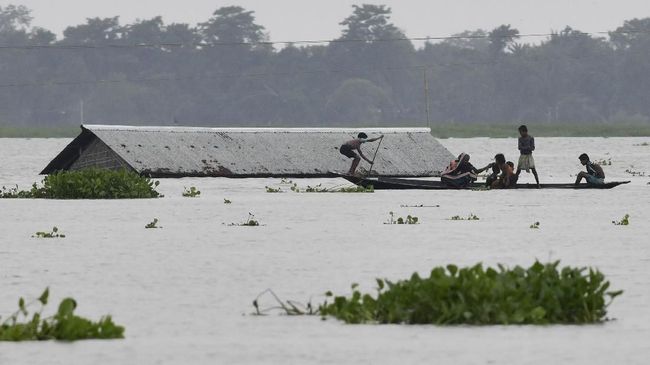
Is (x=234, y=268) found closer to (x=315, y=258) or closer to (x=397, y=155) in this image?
(x=315, y=258)

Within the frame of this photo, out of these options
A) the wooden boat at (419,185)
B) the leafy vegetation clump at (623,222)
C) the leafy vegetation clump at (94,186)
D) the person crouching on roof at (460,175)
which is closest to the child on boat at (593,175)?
A: the wooden boat at (419,185)

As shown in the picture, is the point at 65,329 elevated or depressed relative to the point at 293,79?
depressed

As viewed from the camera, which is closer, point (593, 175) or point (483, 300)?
point (483, 300)

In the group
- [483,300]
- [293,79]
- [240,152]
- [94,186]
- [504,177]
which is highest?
[293,79]

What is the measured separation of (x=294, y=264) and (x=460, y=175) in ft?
59.3

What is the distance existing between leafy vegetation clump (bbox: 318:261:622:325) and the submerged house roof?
2653 cm

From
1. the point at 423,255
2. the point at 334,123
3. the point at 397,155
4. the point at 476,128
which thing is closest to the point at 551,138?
the point at 476,128

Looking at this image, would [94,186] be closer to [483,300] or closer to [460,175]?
[460,175]

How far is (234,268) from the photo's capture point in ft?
47.3

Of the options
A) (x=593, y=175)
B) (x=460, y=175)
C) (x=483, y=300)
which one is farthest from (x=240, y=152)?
(x=483, y=300)

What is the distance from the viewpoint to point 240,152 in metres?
39.5

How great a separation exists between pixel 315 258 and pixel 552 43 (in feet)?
430

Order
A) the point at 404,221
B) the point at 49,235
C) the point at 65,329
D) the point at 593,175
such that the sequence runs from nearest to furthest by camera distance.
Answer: the point at 65,329, the point at 49,235, the point at 404,221, the point at 593,175

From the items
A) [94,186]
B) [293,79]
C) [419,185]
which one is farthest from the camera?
[293,79]
